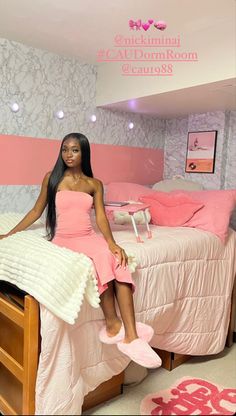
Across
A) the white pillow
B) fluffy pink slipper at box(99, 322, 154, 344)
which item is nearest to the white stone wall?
the white pillow

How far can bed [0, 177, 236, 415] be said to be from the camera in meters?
1.30

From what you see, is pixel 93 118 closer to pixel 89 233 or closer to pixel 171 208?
pixel 171 208

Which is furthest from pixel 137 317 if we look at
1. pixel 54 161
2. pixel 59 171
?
pixel 54 161

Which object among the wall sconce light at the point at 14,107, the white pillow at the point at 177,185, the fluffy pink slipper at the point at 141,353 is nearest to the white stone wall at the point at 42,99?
the wall sconce light at the point at 14,107

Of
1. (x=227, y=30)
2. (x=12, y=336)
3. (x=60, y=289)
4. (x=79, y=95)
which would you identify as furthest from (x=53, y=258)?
(x=79, y=95)

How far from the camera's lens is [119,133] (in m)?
2.97

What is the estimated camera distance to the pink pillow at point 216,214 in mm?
2242

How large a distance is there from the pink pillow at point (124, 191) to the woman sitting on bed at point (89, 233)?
3.09 feet

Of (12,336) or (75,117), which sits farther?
(75,117)

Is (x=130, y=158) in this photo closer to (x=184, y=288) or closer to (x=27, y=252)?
(x=184, y=288)

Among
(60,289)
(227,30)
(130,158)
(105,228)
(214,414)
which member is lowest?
(214,414)

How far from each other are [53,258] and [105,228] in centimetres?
35

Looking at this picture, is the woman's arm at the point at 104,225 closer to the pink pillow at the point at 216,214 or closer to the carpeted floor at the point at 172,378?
the carpeted floor at the point at 172,378

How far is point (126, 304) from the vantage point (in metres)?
1.45
